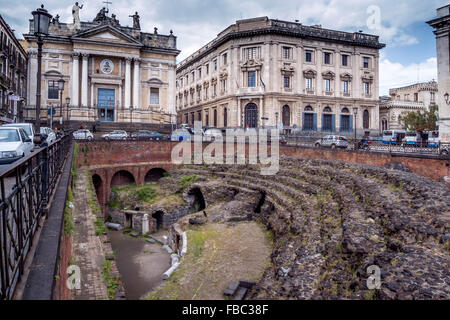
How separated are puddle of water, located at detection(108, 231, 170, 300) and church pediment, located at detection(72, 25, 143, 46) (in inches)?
1060

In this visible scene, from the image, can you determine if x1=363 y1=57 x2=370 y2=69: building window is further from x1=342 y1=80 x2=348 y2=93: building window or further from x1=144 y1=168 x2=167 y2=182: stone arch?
x1=144 y1=168 x2=167 y2=182: stone arch

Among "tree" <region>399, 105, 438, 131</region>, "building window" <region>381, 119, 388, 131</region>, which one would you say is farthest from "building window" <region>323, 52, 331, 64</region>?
"building window" <region>381, 119, 388, 131</region>

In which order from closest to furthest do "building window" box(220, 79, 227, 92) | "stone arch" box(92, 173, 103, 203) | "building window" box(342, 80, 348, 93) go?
"stone arch" box(92, 173, 103, 203) < "building window" box(220, 79, 227, 92) < "building window" box(342, 80, 348, 93)

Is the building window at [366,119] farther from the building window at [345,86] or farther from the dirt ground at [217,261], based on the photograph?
the dirt ground at [217,261]

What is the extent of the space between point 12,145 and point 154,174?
64.7 feet

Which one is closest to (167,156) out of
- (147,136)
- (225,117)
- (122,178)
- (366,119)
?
Result: (147,136)

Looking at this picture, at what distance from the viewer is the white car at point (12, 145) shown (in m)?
10.5

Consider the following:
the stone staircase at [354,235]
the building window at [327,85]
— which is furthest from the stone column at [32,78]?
the building window at [327,85]

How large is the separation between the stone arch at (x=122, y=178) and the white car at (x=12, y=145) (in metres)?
15.2

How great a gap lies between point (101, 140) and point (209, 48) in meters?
27.5

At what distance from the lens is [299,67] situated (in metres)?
42.5

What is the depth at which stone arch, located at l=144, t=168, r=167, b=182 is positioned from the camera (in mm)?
30250

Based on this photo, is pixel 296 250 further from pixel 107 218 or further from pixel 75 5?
pixel 75 5

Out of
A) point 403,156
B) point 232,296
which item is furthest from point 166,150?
point 232,296
